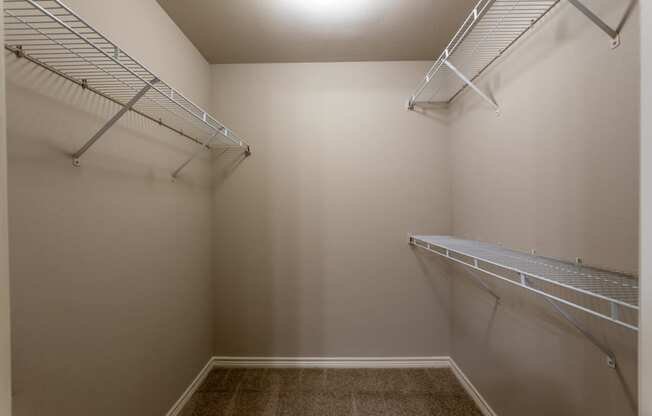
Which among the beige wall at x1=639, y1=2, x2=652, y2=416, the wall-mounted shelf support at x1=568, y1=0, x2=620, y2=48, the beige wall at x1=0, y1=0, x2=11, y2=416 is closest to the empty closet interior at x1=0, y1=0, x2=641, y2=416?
the wall-mounted shelf support at x1=568, y1=0, x2=620, y2=48

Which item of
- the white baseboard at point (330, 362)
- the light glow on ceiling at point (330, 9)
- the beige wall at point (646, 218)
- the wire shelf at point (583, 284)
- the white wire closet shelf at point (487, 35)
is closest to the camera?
the beige wall at point (646, 218)

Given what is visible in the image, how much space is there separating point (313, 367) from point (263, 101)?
1982 mm

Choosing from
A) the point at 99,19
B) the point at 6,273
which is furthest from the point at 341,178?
the point at 6,273

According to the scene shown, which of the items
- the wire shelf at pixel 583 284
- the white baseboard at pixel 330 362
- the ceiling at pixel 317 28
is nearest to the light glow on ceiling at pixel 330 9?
the ceiling at pixel 317 28

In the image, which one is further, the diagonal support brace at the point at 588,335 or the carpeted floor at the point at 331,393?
the carpeted floor at the point at 331,393

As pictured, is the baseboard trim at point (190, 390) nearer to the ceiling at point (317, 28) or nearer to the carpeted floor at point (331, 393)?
the carpeted floor at point (331, 393)

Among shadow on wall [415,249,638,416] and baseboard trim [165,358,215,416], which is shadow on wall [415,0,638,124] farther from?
baseboard trim [165,358,215,416]

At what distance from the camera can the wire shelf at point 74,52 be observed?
2.43 ft

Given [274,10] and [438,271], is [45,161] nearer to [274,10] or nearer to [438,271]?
[274,10]

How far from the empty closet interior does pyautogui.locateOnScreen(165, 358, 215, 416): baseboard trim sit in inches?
0.7

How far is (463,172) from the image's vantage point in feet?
6.48

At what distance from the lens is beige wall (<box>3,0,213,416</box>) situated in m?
0.88

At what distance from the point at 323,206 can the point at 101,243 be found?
4.43 ft

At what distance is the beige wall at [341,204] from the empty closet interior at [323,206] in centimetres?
2
